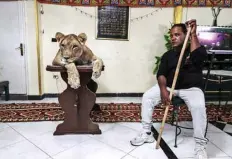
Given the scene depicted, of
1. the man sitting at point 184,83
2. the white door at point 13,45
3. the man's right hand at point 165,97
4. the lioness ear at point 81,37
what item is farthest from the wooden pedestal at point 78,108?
the white door at point 13,45

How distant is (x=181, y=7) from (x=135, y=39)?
3.25 feet

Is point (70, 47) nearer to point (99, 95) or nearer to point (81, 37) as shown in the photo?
point (81, 37)

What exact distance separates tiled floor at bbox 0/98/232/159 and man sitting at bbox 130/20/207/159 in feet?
0.58

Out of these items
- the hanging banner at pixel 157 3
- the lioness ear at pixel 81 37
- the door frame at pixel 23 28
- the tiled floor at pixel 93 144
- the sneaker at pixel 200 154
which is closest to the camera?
the sneaker at pixel 200 154

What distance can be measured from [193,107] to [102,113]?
150cm

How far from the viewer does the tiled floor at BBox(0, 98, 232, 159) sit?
186cm

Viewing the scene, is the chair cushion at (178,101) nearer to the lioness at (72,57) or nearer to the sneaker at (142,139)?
the sneaker at (142,139)

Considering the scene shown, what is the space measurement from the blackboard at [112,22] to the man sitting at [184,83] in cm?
182

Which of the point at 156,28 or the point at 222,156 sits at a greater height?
the point at 156,28

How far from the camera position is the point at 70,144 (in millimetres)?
2045

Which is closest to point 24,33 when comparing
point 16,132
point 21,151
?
point 16,132

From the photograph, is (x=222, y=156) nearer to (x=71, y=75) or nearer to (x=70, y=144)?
(x=70, y=144)

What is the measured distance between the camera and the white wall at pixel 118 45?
354 centimetres

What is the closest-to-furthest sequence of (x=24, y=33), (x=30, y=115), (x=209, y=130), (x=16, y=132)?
(x=16, y=132) → (x=209, y=130) → (x=30, y=115) → (x=24, y=33)
